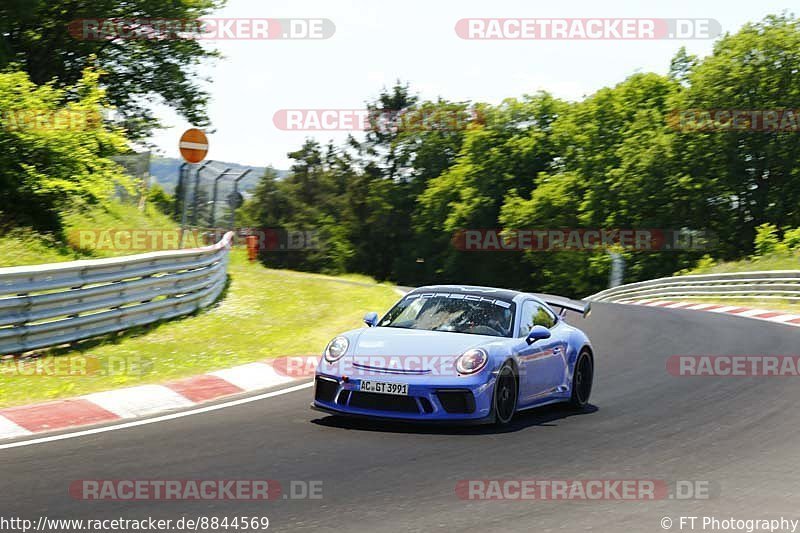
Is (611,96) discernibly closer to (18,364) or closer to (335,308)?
(335,308)

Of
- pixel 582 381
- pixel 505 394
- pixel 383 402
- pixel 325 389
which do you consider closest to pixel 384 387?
pixel 383 402

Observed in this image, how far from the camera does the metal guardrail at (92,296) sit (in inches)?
436

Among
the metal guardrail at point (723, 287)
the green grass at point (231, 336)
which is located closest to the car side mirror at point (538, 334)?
the green grass at point (231, 336)

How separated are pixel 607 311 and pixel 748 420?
13.3 metres

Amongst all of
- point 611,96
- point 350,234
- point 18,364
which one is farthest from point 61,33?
point 350,234

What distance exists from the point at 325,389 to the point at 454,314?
155 centimetres

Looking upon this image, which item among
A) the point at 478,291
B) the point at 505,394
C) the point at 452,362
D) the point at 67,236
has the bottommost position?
the point at 505,394

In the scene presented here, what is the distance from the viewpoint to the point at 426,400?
845 centimetres

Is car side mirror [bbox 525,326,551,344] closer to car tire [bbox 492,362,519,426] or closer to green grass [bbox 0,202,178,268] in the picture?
car tire [bbox 492,362,519,426]

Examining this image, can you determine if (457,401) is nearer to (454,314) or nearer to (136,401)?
(454,314)

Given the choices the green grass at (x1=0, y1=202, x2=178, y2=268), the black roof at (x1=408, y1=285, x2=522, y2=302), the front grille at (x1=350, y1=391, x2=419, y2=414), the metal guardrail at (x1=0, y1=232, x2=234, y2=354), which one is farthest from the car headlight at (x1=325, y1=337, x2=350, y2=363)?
the green grass at (x1=0, y1=202, x2=178, y2=268)

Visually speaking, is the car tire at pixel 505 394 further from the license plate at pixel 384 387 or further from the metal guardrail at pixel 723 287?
the metal guardrail at pixel 723 287

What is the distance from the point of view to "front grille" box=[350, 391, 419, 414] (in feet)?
27.7

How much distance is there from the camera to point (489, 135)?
255 ft
